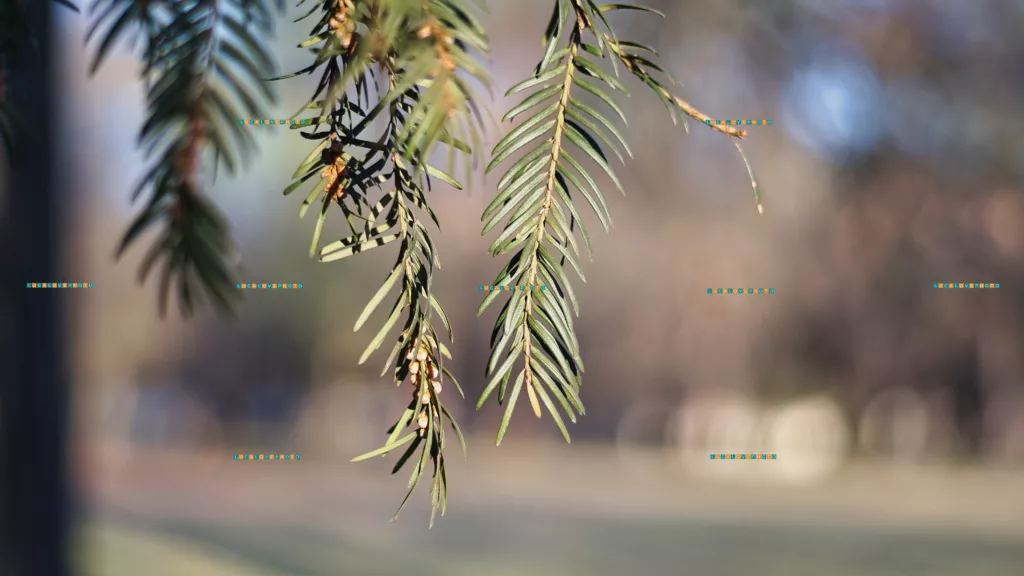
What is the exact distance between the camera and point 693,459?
524 centimetres

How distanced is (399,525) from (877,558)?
76.8 inches

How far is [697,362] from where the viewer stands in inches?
177

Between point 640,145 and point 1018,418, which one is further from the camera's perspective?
point 1018,418

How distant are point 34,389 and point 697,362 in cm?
355

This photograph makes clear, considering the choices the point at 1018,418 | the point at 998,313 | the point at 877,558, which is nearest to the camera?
the point at 877,558

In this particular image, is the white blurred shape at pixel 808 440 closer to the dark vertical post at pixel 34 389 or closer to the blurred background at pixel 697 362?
the blurred background at pixel 697 362

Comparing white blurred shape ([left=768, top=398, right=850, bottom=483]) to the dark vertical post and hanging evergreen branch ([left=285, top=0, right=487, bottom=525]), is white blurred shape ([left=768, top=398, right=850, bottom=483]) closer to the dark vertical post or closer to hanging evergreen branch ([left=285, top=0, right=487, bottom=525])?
the dark vertical post

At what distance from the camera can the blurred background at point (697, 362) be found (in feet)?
10.5

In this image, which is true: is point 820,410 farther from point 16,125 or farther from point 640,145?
point 16,125

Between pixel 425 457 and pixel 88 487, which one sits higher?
pixel 425 457

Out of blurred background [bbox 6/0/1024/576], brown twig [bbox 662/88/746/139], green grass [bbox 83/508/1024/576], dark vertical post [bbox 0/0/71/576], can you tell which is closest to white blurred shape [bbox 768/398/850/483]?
blurred background [bbox 6/0/1024/576]

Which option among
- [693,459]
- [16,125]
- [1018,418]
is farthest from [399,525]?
[16,125]

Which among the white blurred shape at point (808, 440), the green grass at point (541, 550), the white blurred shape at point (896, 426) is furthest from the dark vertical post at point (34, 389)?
the white blurred shape at point (896, 426)

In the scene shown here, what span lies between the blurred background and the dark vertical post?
42.1 inches
